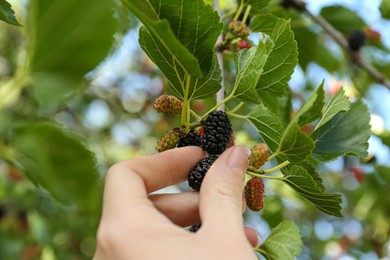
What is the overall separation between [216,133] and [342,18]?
3.43 feet

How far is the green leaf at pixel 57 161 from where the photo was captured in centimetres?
83

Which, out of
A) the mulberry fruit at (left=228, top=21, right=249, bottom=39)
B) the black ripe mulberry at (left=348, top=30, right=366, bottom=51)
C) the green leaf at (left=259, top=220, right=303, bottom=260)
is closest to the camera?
the green leaf at (left=259, top=220, right=303, bottom=260)

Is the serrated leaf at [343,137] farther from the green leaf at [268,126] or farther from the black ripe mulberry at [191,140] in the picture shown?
the black ripe mulberry at [191,140]

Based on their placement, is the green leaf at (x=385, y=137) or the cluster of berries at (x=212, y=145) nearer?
the cluster of berries at (x=212, y=145)

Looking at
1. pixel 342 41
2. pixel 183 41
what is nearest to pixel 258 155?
pixel 183 41

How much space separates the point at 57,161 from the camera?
0.84m

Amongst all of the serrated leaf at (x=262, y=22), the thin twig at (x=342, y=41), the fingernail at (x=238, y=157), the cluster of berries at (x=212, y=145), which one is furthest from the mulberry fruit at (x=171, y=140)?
the thin twig at (x=342, y=41)

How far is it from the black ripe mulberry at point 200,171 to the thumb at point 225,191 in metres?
0.03

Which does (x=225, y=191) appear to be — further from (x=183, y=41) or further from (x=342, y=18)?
(x=342, y=18)

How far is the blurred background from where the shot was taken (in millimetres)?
813

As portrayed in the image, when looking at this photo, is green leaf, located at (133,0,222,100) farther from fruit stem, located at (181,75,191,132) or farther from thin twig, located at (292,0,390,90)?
thin twig, located at (292,0,390,90)

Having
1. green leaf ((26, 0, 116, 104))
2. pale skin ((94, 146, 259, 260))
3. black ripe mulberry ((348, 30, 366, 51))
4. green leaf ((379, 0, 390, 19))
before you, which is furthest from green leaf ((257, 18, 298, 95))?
green leaf ((379, 0, 390, 19))

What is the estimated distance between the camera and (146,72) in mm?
2871

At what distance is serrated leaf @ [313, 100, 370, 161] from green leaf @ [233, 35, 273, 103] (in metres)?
0.12
